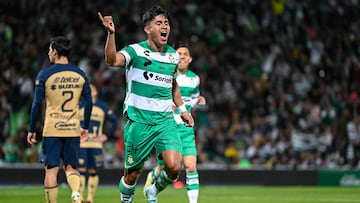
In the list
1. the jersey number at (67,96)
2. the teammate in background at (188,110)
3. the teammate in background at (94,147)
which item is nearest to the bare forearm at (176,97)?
the jersey number at (67,96)

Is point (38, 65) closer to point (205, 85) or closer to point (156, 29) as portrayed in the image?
point (205, 85)

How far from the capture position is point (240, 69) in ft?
98.9

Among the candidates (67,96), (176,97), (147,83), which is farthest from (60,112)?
(147,83)

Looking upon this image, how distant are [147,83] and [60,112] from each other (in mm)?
1893

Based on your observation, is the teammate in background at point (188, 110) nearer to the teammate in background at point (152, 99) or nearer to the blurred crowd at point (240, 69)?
the teammate in background at point (152, 99)

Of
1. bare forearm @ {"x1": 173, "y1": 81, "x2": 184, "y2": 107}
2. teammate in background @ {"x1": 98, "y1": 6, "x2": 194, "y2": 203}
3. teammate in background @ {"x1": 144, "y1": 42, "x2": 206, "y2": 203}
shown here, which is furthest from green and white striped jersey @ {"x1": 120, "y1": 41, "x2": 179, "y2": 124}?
teammate in background @ {"x1": 144, "y1": 42, "x2": 206, "y2": 203}

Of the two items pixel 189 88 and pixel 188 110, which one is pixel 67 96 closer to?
pixel 188 110

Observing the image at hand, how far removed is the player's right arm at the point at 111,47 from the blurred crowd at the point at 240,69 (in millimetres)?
15015

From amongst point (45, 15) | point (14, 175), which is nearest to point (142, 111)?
point (14, 175)

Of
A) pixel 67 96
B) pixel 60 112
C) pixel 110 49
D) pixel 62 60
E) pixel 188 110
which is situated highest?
pixel 110 49

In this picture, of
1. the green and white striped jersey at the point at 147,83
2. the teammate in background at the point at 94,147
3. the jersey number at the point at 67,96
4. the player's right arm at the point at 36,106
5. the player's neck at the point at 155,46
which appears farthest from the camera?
the teammate in background at the point at 94,147

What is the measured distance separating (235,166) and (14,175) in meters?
6.75

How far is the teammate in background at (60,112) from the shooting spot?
40.8 ft

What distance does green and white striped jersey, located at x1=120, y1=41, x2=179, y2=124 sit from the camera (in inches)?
443
